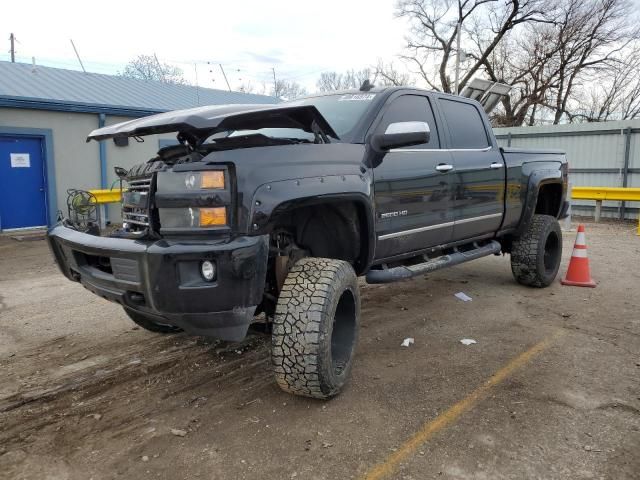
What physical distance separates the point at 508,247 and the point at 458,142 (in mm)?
1944

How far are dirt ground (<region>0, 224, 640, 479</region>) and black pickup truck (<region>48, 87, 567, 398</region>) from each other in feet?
1.19

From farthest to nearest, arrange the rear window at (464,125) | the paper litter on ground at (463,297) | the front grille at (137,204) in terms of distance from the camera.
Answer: the paper litter on ground at (463,297) → the rear window at (464,125) → the front grille at (137,204)

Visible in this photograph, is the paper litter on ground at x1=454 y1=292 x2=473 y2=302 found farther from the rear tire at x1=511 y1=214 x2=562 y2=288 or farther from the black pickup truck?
the black pickup truck

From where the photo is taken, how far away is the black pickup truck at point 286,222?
2637 millimetres

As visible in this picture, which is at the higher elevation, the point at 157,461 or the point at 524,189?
the point at 524,189

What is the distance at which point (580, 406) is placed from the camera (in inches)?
121

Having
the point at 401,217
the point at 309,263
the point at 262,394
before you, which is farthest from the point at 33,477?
the point at 401,217

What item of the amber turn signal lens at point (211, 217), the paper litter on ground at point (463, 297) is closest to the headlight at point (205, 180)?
the amber turn signal lens at point (211, 217)

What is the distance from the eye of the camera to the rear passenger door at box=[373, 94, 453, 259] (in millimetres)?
3732

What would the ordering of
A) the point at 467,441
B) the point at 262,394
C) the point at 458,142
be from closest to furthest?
the point at 467,441
the point at 262,394
the point at 458,142

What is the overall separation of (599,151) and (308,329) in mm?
13755

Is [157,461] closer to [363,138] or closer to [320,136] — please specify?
[320,136]

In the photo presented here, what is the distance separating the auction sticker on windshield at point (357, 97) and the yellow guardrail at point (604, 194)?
34.4ft

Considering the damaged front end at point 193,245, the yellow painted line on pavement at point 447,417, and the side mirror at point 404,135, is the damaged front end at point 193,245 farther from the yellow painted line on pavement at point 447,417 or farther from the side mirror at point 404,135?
the yellow painted line on pavement at point 447,417
